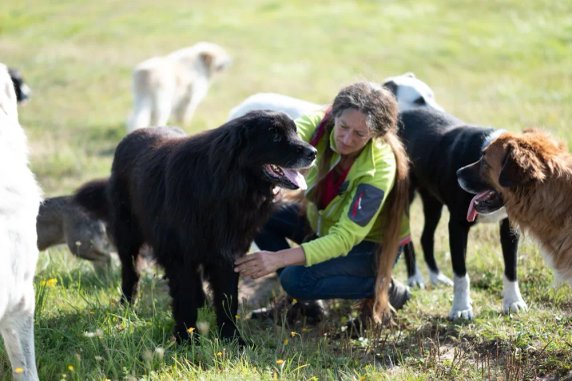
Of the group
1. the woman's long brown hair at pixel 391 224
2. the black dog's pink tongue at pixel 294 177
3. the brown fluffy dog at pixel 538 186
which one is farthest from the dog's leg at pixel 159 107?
the brown fluffy dog at pixel 538 186

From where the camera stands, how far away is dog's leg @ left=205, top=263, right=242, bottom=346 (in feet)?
15.1

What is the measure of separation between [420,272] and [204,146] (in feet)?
9.28

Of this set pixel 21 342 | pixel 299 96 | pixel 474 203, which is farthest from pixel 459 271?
pixel 299 96

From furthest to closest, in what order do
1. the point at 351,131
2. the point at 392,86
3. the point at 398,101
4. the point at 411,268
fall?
the point at 392,86 < the point at 398,101 < the point at 411,268 < the point at 351,131

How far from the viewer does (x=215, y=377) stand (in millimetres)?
3934

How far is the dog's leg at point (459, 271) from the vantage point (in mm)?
5273

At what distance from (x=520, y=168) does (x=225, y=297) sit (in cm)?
186

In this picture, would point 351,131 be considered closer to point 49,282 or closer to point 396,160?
point 396,160

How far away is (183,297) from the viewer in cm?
461

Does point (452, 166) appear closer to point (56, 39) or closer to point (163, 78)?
point (163, 78)

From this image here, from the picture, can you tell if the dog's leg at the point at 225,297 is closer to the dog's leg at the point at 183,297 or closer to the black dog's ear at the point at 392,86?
the dog's leg at the point at 183,297

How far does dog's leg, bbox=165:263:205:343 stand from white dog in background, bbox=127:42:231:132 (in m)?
6.91

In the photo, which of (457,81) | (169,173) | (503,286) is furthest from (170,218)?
(457,81)

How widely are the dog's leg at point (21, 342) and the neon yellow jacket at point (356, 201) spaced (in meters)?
1.63
